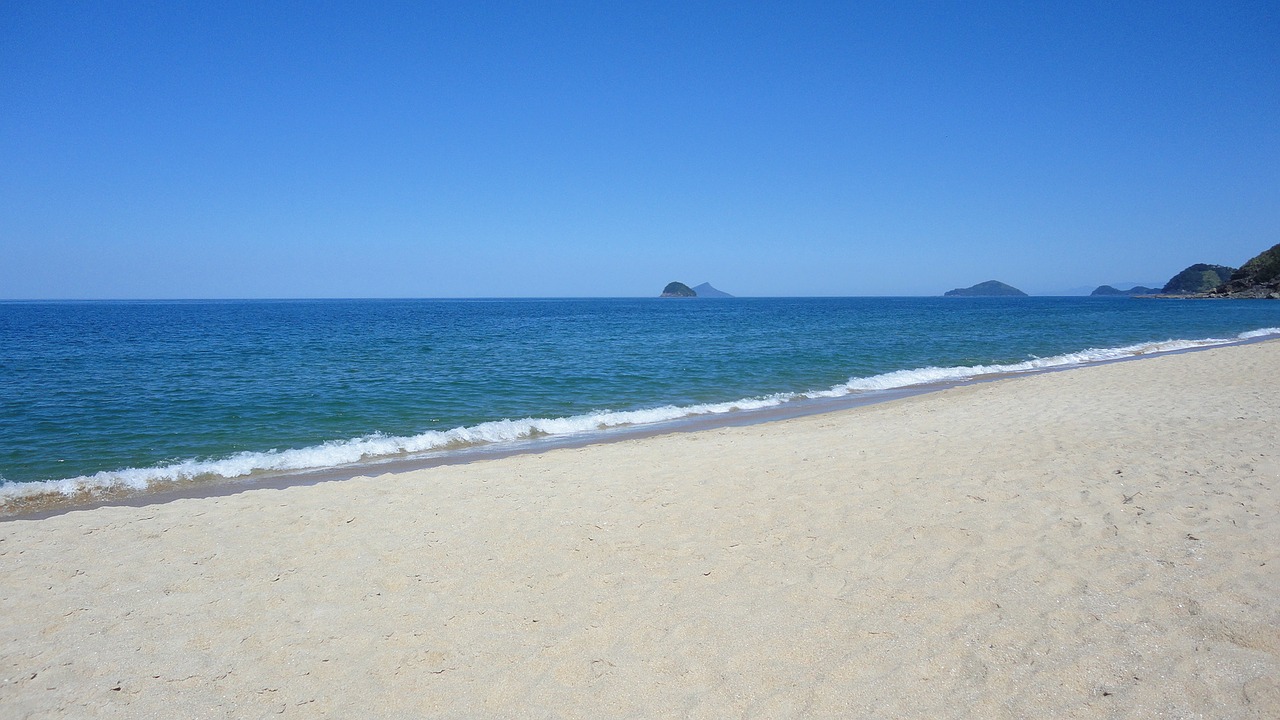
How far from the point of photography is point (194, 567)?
18.9 ft

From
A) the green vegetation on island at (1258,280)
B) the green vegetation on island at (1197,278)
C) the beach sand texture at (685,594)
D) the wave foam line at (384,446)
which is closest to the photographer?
the beach sand texture at (685,594)

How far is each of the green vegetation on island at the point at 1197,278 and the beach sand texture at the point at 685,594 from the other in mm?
172914

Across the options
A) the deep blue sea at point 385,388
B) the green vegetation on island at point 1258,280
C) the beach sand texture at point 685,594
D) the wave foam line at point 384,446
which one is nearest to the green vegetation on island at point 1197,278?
the green vegetation on island at point 1258,280

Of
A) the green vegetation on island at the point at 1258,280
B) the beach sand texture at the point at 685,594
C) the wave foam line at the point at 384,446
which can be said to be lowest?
the wave foam line at the point at 384,446

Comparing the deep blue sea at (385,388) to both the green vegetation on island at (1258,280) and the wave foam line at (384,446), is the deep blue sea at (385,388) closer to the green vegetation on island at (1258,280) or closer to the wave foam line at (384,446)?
the wave foam line at (384,446)

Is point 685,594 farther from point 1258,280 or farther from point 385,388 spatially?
point 1258,280

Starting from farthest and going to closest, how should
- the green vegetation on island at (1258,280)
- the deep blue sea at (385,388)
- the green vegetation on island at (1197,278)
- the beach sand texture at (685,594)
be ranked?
the green vegetation on island at (1197,278) → the green vegetation on island at (1258,280) → the deep blue sea at (385,388) → the beach sand texture at (685,594)

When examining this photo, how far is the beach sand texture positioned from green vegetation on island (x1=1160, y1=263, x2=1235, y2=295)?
172914 mm

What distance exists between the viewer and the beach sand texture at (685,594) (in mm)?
3775

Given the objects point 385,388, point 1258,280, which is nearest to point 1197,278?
point 1258,280

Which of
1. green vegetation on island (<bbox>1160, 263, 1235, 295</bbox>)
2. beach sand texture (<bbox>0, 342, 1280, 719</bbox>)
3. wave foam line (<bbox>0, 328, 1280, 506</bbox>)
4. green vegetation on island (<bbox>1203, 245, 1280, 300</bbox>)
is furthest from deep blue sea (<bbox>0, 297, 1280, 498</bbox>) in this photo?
green vegetation on island (<bbox>1160, 263, 1235, 295</bbox>)

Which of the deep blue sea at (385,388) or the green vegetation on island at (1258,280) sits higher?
the green vegetation on island at (1258,280)

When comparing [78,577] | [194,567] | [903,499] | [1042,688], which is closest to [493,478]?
[194,567]

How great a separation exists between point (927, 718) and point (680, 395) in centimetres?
1428
